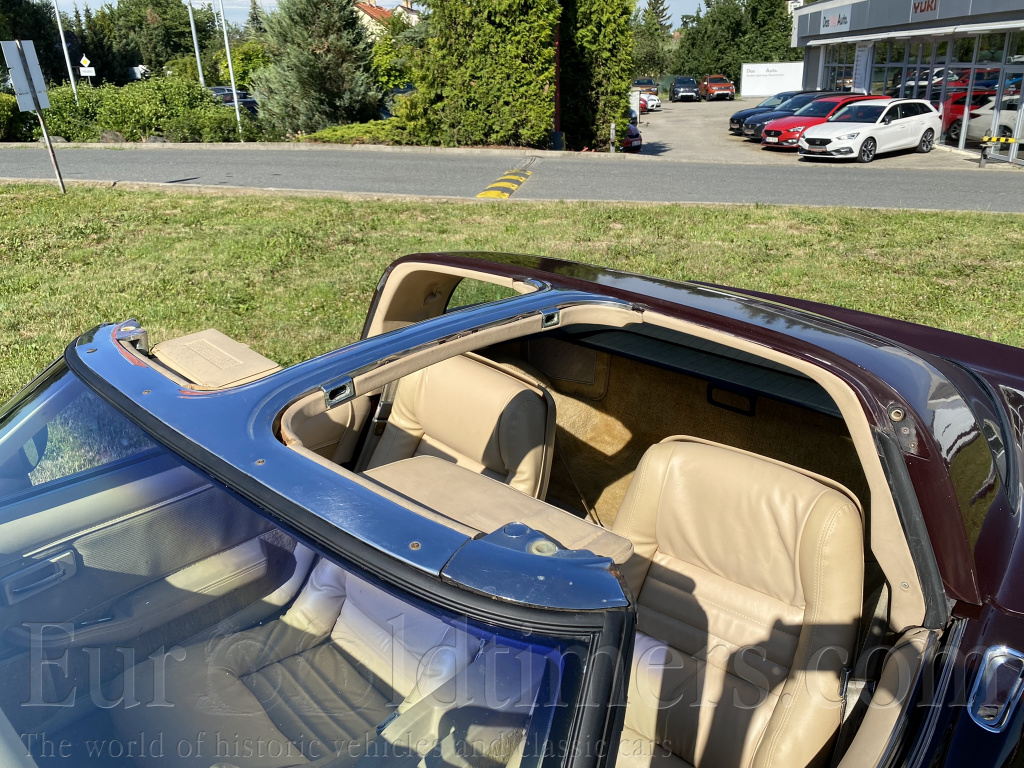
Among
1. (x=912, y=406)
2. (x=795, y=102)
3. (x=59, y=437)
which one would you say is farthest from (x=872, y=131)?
(x=59, y=437)

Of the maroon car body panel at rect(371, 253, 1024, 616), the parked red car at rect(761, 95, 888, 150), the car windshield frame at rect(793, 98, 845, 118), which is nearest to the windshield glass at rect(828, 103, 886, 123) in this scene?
the parked red car at rect(761, 95, 888, 150)

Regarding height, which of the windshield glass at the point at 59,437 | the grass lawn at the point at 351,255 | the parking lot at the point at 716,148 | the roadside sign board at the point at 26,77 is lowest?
the parking lot at the point at 716,148

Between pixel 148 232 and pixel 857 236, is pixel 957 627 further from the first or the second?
pixel 148 232

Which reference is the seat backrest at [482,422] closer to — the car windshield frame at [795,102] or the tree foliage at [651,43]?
the car windshield frame at [795,102]

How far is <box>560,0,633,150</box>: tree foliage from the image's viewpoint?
19141 mm

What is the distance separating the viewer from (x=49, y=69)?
138 ft

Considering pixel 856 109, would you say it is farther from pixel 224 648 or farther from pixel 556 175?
pixel 224 648

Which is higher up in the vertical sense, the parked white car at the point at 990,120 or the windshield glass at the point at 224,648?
the windshield glass at the point at 224,648

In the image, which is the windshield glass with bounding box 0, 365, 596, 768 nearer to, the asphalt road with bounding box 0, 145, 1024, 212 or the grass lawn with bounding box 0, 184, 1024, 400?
the grass lawn with bounding box 0, 184, 1024, 400

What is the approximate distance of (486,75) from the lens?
58.7 feet

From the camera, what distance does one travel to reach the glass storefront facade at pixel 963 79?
17188mm

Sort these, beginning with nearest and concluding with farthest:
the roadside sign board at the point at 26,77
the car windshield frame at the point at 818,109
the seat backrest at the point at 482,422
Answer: the seat backrest at the point at 482,422
the roadside sign board at the point at 26,77
the car windshield frame at the point at 818,109

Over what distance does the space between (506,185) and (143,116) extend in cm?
1327

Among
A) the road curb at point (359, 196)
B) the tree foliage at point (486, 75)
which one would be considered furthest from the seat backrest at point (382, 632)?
the tree foliage at point (486, 75)
